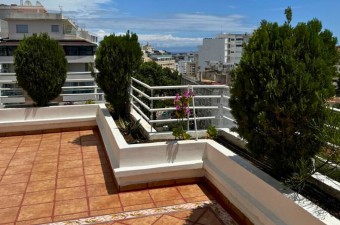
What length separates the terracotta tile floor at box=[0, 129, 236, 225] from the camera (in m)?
3.40

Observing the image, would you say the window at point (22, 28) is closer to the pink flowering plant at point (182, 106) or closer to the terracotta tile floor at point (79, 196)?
the terracotta tile floor at point (79, 196)

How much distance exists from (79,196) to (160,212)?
101cm

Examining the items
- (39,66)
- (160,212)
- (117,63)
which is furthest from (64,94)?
(160,212)

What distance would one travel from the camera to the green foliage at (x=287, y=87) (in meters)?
2.62

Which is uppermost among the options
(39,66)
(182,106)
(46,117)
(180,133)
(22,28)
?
(22,28)

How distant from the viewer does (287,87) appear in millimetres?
2654

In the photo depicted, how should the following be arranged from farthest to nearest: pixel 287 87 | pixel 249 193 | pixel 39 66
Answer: pixel 39 66 < pixel 249 193 < pixel 287 87

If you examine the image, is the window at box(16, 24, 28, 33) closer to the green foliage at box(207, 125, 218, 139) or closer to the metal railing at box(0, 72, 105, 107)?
the metal railing at box(0, 72, 105, 107)

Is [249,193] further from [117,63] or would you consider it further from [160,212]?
[117,63]

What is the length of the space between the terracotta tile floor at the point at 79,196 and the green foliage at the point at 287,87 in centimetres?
106

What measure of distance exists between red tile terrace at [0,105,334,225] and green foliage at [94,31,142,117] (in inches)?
25.7

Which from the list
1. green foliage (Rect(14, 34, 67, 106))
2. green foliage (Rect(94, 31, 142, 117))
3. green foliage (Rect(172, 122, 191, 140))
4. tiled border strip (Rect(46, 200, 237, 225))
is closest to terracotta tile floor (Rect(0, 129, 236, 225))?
tiled border strip (Rect(46, 200, 237, 225))

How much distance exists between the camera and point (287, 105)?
8.69 feet

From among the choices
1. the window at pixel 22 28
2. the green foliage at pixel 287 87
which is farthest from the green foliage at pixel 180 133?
the window at pixel 22 28
